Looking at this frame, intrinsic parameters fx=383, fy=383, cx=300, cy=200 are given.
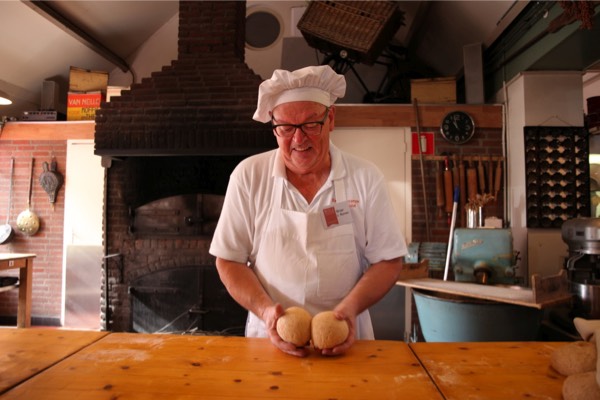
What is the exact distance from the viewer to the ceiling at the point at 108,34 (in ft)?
12.0

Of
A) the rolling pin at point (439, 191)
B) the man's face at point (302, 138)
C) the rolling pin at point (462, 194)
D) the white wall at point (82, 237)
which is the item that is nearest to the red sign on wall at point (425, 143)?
the rolling pin at point (439, 191)

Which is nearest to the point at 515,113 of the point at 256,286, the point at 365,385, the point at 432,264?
the point at 432,264

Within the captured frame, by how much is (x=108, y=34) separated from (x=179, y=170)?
2.31 meters

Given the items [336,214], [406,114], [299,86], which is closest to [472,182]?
[406,114]

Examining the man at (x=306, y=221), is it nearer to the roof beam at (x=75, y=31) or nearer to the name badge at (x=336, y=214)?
the name badge at (x=336, y=214)

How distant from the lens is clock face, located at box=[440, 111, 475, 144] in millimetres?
3508

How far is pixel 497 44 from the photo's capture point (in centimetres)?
357

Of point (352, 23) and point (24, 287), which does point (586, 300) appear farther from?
point (24, 287)

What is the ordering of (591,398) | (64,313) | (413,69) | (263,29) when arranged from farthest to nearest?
(263,29), (413,69), (64,313), (591,398)

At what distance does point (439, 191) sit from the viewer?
347 cm

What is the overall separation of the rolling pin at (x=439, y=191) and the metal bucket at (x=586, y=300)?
1.39 meters

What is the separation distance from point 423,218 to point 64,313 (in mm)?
3942

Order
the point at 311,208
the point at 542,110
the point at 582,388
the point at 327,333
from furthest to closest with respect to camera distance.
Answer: the point at 542,110, the point at 311,208, the point at 327,333, the point at 582,388

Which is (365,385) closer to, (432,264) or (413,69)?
(432,264)
